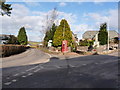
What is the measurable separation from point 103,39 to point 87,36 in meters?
40.1

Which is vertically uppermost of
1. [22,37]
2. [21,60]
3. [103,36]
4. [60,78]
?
[22,37]

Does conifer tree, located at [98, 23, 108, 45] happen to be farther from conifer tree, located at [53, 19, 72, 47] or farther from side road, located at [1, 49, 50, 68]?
side road, located at [1, 49, 50, 68]

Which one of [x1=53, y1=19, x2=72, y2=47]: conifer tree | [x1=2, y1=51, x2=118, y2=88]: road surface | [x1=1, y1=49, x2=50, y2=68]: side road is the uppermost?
[x1=53, y1=19, x2=72, y2=47]: conifer tree

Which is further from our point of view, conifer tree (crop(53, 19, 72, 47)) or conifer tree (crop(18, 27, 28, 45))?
conifer tree (crop(18, 27, 28, 45))

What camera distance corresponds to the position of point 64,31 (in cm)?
4919

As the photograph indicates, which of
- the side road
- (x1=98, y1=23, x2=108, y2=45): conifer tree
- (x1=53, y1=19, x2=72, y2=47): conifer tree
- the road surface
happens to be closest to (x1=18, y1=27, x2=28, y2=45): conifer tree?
(x1=98, y1=23, x2=108, y2=45): conifer tree

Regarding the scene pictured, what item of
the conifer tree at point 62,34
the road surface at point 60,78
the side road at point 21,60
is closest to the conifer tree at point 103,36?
the conifer tree at point 62,34

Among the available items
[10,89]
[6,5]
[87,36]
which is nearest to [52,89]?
[10,89]

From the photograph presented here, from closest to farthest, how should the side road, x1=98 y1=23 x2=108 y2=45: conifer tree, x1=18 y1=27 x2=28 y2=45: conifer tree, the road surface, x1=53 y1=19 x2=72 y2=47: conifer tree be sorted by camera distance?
the road surface < the side road < x1=53 y1=19 x2=72 y2=47: conifer tree < x1=98 y1=23 x2=108 y2=45: conifer tree < x1=18 y1=27 x2=28 y2=45: conifer tree

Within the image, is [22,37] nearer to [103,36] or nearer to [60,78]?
[103,36]

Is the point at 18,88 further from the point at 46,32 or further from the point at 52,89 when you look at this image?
the point at 46,32

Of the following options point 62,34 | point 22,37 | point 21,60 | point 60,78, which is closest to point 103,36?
point 62,34

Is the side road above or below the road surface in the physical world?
below

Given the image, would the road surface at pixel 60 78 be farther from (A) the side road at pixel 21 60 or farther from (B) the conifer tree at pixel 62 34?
(B) the conifer tree at pixel 62 34
